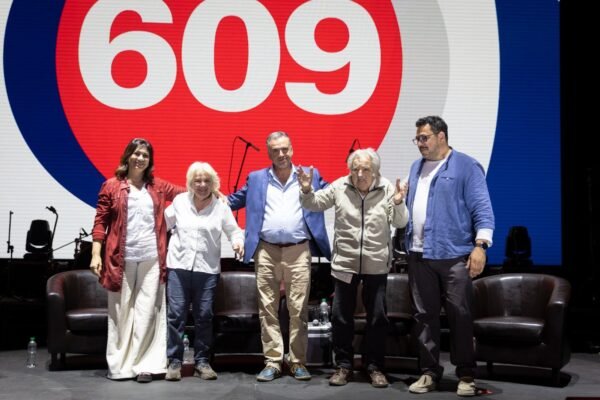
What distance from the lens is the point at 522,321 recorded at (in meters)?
4.42

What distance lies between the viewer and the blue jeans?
14.2 feet

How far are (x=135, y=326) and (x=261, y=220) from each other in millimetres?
1036

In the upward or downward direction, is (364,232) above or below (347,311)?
above

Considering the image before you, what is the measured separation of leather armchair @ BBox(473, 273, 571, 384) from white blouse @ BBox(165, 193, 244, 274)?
1.75m

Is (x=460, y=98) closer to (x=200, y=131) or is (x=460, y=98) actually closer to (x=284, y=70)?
(x=284, y=70)

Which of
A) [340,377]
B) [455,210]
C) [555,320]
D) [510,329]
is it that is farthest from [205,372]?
[555,320]

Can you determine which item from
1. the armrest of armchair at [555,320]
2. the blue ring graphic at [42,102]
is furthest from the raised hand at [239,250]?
the blue ring graphic at [42,102]

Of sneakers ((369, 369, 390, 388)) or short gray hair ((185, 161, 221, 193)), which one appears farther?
short gray hair ((185, 161, 221, 193))

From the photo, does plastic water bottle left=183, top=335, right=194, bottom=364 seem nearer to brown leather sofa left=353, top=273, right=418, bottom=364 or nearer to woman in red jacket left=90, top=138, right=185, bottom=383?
woman in red jacket left=90, top=138, right=185, bottom=383

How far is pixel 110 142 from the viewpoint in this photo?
610 cm

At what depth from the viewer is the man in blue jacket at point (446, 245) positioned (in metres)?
3.92

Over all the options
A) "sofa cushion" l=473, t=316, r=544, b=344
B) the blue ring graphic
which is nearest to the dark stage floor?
"sofa cushion" l=473, t=316, r=544, b=344

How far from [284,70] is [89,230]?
2.26m

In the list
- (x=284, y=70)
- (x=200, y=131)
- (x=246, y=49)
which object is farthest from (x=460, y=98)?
(x=200, y=131)
